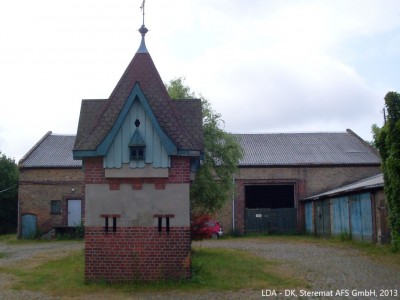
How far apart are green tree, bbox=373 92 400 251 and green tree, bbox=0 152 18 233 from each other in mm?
37196

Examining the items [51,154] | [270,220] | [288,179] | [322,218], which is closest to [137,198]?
A: [322,218]

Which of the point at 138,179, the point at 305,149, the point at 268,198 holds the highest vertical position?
the point at 305,149

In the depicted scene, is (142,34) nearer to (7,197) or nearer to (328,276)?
(328,276)

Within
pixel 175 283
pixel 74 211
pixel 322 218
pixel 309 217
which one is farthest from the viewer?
pixel 74 211

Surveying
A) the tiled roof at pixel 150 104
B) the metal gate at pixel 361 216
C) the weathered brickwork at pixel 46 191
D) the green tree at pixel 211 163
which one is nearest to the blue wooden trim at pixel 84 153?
the tiled roof at pixel 150 104

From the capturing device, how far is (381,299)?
430 inches

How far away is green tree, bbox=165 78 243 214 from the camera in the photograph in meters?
21.8

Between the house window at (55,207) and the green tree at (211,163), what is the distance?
19.2 meters

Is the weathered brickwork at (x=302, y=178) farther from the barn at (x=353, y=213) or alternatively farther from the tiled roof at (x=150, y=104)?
the tiled roof at (x=150, y=104)

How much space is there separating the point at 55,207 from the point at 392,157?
26557 mm

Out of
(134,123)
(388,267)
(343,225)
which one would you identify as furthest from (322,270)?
(343,225)

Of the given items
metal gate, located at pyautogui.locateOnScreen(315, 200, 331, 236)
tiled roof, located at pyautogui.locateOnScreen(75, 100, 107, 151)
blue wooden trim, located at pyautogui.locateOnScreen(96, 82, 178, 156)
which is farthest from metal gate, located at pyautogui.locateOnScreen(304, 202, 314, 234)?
blue wooden trim, located at pyautogui.locateOnScreen(96, 82, 178, 156)

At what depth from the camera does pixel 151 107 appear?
44.0 ft

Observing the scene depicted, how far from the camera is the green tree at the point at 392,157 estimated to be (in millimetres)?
19297
